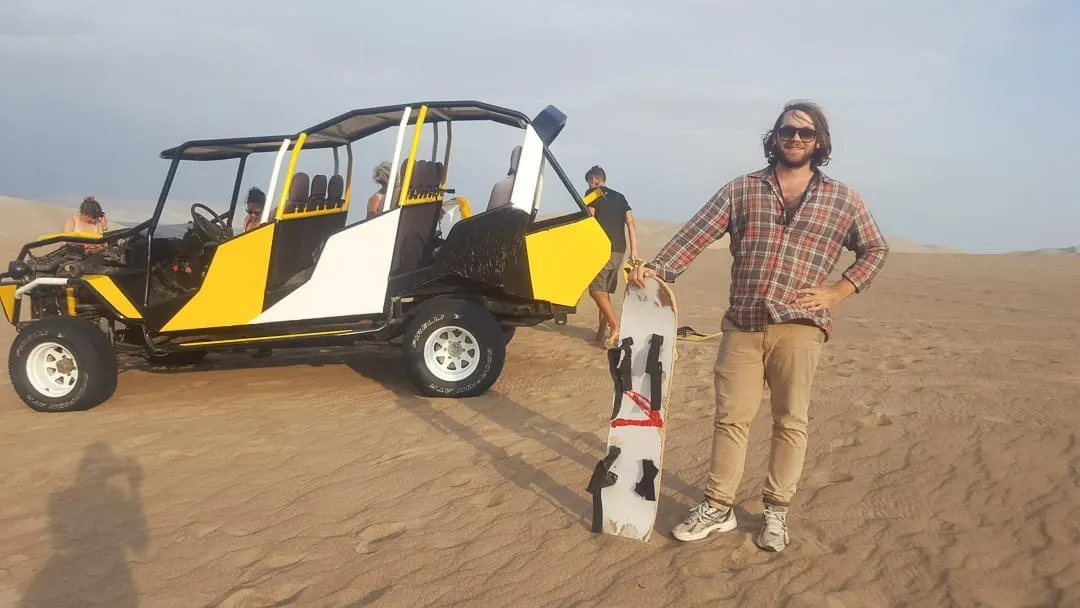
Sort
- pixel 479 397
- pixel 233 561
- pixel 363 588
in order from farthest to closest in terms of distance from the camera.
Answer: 1. pixel 479 397
2. pixel 233 561
3. pixel 363 588

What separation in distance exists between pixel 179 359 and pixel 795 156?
671 centimetres

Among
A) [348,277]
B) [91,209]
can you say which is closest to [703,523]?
[348,277]

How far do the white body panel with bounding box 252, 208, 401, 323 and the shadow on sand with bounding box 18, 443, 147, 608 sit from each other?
5.97ft

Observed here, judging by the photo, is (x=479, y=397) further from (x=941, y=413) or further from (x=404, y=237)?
(x=941, y=413)

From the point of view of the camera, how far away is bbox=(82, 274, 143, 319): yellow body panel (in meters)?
6.35

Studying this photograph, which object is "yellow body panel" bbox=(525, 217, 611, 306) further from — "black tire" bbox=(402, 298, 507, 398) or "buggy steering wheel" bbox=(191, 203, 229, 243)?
"buggy steering wheel" bbox=(191, 203, 229, 243)

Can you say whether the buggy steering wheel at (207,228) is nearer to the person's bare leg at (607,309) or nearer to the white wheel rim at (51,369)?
the white wheel rim at (51,369)

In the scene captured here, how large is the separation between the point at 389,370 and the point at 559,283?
228 cm

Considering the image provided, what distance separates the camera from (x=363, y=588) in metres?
3.35

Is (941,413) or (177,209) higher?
(177,209)

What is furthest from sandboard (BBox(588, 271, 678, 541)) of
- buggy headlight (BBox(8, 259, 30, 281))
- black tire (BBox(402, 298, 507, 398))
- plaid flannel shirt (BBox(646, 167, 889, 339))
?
buggy headlight (BBox(8, 259, 30, 281))

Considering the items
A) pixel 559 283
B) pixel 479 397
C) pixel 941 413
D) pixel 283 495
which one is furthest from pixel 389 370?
pixel 941 413

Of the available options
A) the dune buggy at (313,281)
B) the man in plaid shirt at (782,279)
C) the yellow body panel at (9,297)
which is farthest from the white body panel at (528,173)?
the yellow body panel at (9,297)

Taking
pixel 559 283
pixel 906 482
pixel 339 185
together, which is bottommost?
pixel 906 482
